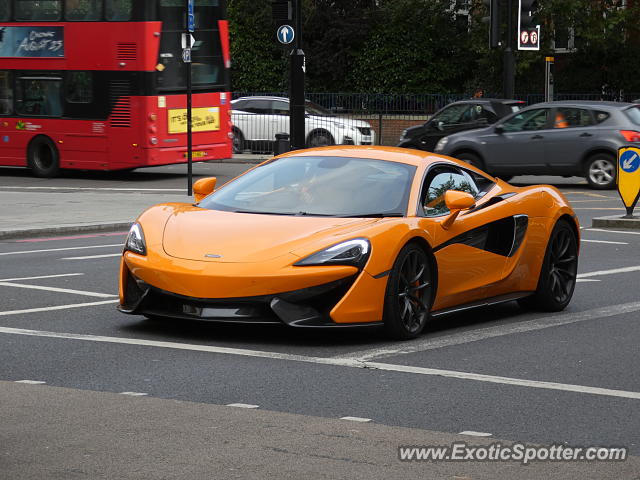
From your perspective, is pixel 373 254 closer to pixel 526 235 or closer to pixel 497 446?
pixel 526 235

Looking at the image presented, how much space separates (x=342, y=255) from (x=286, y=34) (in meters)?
15.5

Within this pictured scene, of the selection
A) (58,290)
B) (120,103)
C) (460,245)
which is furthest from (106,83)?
(460,245)

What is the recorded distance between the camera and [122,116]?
26.9 meters

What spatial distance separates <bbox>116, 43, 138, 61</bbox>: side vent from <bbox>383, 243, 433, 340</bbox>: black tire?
18.1m

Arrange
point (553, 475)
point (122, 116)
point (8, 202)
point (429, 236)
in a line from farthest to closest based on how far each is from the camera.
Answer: point (122, 116) < point (8, 202) < point (429, 236) < point (553, 475)

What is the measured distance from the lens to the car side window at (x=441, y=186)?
963 cm

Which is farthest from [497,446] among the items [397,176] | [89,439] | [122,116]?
[122,116]

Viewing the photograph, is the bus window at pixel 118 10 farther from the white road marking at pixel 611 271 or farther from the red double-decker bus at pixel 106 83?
the white road marking at pixel 611 271

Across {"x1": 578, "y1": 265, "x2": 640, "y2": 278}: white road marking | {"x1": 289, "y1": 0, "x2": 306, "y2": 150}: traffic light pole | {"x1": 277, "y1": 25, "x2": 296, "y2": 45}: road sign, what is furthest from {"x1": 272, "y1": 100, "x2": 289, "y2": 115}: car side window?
{"x1": 578, "y1": 265, "x2": 640, "y2": 278}: white road marking

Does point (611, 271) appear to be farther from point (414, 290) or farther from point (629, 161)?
point (629, 161)

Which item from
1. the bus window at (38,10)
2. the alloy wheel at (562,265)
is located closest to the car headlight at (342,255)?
the alloy wheel at (562,265)

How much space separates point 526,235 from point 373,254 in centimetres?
201

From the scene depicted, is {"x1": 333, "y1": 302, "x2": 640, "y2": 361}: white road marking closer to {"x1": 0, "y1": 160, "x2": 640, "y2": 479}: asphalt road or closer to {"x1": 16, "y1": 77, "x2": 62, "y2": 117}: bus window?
{"x1": 0, "y1": 160, "x2": 640, "y2": 479}: asphalt road

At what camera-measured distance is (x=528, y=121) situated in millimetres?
25953
